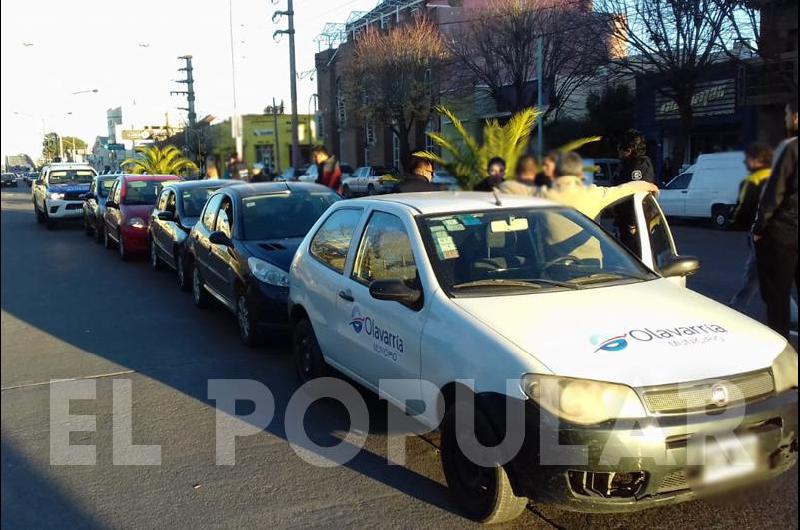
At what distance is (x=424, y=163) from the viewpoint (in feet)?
8.48

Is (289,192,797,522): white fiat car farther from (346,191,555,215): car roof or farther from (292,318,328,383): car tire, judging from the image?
(292,318,328,383): car tire

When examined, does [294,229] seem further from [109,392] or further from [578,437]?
[578,437]

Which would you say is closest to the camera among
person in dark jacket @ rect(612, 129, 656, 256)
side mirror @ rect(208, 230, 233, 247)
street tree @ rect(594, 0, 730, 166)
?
street tree @ rect(594, 0, 730, 166)

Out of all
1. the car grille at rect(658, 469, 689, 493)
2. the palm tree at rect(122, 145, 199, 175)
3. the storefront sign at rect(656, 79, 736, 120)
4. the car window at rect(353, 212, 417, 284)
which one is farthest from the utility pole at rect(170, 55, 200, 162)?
the car grille at rect(658, 469, 689, 493)

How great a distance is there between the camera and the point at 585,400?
295cm

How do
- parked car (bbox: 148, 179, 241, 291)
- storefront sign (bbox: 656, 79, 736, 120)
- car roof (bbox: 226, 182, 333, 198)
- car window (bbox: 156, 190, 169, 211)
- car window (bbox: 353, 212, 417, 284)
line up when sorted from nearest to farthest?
storefront sign (bbox: 656, 79, 736, 120)
car window (bbox: 353, 212, 417, 284)
car roof (bbox: 226, 182, 333, 198)
parked car (bbox: 148, 179, 241, 291)
car window (bbox: 156, 190, 169, 211)

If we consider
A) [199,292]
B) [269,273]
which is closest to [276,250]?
[269,273]

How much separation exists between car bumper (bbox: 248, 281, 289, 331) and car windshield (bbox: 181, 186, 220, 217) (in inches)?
165

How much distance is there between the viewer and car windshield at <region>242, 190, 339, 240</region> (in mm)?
7689

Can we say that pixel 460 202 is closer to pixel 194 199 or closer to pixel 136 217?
pixel 194 199

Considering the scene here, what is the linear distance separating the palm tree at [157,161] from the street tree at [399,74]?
128 centimetres

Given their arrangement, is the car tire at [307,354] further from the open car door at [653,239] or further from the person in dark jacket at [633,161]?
the person in dark jacket at [633,161]

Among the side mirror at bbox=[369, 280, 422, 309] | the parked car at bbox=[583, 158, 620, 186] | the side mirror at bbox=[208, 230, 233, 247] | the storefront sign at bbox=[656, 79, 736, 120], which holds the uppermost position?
the storefront sign at bbox=[656, 79, 736, 120]

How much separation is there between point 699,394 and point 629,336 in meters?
0.35
